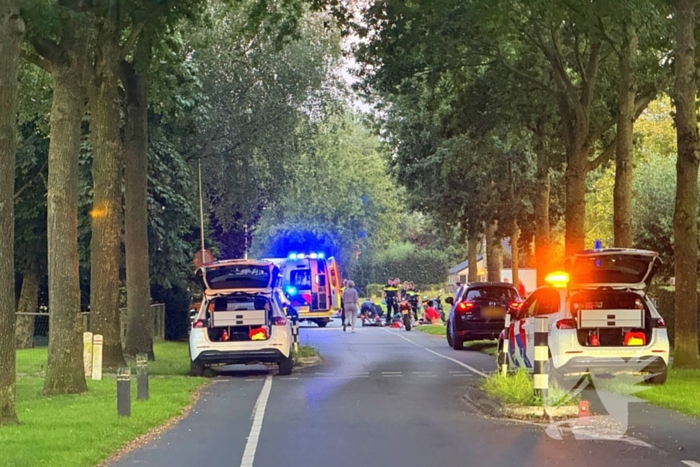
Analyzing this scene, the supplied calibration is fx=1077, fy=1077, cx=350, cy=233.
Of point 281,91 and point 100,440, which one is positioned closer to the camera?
point 100,440

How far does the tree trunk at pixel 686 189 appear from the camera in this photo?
19.1m

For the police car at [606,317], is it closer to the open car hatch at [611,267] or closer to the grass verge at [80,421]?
the open car hatch at [611,267]

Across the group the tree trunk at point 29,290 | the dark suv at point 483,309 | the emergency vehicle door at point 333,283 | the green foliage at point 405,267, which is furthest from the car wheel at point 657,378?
the green foliage at point 405,267

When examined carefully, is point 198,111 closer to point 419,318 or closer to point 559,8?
point 559,8

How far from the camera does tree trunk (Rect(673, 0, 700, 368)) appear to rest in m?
19.1

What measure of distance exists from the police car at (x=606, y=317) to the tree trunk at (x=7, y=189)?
7.58 m

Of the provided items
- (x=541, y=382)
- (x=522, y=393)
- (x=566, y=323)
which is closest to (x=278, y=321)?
(x=566, y=323)

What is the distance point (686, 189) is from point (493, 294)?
884 cm

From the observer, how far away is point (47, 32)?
16.6 m

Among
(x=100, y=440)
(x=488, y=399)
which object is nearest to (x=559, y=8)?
(x=488, y=399)

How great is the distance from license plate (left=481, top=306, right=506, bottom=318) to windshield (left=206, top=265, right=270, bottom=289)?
23.6ft

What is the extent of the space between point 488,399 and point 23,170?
834 inches

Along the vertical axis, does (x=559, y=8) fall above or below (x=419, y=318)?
above

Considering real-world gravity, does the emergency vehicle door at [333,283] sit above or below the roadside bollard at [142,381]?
above
